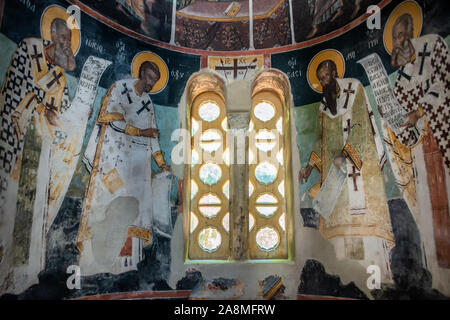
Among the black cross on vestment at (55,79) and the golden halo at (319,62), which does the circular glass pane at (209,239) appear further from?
the black cross on vestment at (55,79)

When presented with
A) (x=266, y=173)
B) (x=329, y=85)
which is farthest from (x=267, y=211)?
(x=329, y=85)

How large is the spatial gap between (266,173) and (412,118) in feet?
9.55

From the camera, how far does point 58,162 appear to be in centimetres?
534

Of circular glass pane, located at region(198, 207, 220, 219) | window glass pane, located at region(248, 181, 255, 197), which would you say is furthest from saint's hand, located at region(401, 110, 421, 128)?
circular glass pane, located at region(198, 207, 220, 219)

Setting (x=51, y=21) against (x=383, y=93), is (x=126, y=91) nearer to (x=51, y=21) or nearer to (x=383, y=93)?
(x=51, y=21)

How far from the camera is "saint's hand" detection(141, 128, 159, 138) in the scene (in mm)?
6726

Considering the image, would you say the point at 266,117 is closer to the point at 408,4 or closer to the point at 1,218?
the point at 408,4

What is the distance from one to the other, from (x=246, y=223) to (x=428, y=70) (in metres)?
3.77

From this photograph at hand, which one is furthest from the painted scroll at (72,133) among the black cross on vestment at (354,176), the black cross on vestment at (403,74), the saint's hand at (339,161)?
the black cross on vestment at (403,74)

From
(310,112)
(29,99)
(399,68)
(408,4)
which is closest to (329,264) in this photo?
(310,112)

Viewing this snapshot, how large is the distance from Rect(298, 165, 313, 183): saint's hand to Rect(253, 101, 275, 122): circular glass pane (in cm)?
139

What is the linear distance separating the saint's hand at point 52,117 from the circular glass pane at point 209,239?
3.18 m

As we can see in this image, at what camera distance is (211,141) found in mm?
7543

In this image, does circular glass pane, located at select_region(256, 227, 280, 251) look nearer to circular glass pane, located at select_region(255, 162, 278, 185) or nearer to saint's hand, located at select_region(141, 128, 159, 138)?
circular glass pane, located at select_region(255, 162, 278, 185)
